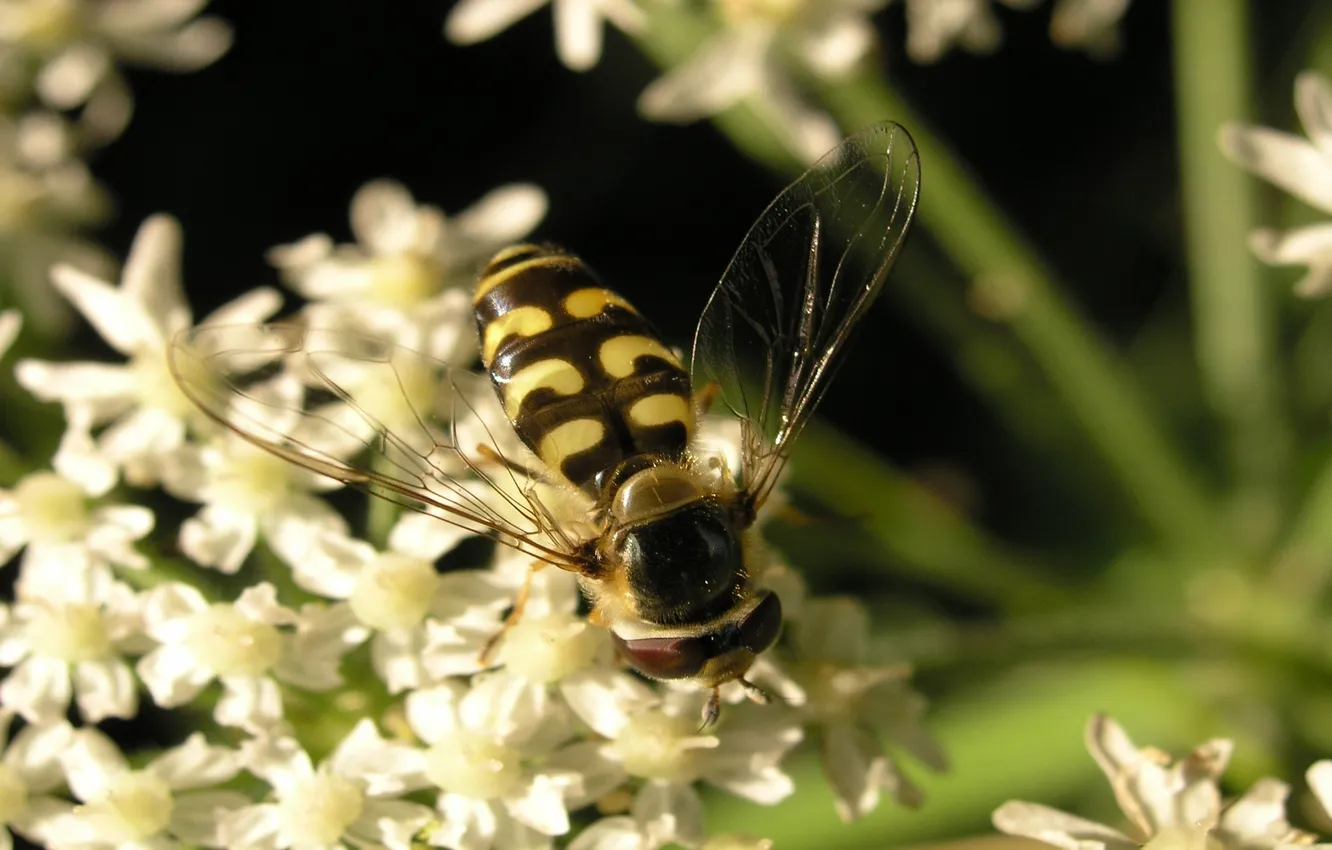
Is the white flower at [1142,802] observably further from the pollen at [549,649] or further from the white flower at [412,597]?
the white flower at [412,597]

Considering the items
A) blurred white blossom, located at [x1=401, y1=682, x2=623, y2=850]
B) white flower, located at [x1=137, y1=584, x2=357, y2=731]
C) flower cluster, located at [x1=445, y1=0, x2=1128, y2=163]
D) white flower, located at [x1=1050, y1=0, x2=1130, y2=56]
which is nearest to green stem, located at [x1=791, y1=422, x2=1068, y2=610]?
flower cluster, located at [x1=445, y1=0, x2=1128, y2=163]

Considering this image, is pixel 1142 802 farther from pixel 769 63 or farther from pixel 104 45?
pixel 104 45

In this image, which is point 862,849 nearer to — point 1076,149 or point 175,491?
point 175,491

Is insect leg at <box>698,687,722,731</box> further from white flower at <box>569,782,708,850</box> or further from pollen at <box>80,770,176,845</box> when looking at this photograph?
A: pollen at <box>80,770,176,845</box>

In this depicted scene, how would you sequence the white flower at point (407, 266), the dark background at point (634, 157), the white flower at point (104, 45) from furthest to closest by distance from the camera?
the dark background at point (634, 157) < the white flower at point (104, 45) < the white flower at point (407, 266)

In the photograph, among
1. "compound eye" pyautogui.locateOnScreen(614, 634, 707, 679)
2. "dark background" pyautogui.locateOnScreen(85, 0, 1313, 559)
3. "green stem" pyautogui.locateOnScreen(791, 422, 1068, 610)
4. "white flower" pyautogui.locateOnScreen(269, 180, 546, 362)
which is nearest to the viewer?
"compound eye" pyautogui.locateOnScreen(614, 634, 707, 679)

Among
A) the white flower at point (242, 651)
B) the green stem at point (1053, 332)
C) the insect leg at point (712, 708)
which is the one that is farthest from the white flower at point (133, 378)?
the green stem at point (1053, 332)
